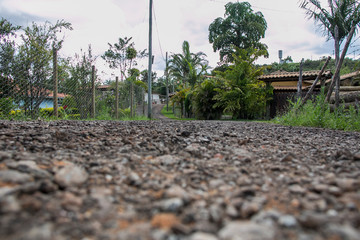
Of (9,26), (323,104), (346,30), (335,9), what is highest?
(335,9)

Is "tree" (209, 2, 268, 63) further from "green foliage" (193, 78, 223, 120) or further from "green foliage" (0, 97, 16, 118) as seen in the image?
"green foliage" (0, 97, 16, 118)

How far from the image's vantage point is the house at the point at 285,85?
13.3m

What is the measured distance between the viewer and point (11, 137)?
2.34 metres

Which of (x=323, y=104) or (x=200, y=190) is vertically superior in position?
(x=323, y=104)

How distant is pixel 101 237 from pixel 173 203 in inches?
13.5

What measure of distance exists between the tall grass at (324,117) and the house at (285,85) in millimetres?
4613

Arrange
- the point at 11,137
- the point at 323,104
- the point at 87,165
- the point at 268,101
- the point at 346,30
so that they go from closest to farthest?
the point at 87,165
the point at 11,137
the point at 323,104
the point at 346,30
the point at 268,101

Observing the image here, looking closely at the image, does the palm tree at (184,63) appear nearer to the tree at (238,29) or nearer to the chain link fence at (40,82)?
the tree at (238,29)

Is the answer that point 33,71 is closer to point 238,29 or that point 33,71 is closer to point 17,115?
point 17,115

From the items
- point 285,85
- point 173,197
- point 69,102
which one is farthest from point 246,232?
point 285,85

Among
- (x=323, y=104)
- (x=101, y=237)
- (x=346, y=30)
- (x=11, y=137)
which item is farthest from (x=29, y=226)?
(x=346, y=30)

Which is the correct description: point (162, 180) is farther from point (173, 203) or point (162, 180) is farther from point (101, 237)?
point (101, 237)

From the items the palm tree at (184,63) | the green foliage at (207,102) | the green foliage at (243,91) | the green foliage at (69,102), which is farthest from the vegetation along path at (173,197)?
the palm tree at (184,63)

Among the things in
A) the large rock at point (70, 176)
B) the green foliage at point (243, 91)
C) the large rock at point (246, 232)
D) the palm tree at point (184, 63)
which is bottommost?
the large rock at point (246, 232)
